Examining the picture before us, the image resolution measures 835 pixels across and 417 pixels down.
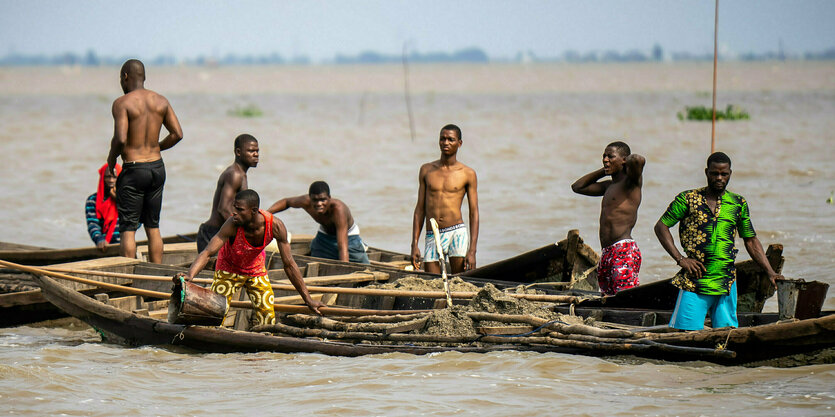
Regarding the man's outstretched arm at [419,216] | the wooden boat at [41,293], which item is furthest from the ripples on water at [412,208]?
the man's outstretched arm at [419,216]

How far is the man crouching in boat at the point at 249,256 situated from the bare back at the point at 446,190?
1509 millimetres

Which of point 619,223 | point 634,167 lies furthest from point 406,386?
point 634,167

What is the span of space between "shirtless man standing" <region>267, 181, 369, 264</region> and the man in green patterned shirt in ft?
9.82

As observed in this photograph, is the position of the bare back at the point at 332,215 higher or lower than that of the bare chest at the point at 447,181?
lower

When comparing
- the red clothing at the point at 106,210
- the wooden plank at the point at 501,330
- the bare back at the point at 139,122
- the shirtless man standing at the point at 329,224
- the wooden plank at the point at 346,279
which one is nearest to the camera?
the wooden plank at the point at 501,330

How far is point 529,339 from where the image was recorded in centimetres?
570

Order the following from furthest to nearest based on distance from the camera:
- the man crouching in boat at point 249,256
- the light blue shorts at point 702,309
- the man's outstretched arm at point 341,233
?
the man's outstretched arm at point 341,233
the man crouching in boat at point 249,256
the light blue shorts at point 702,309

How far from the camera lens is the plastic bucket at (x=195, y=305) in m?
5.91

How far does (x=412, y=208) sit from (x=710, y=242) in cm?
901

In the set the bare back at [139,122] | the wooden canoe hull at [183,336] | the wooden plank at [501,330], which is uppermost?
the bare back at [139,122]

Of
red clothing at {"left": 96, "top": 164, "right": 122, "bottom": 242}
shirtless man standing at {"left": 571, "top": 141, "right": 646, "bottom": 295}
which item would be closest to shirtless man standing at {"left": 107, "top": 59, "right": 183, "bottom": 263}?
red clothing at {"left": 96, "top": 164, "right": 122, "bottom": 242}

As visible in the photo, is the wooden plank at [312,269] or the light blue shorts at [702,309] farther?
the wooden plank at [312,269]

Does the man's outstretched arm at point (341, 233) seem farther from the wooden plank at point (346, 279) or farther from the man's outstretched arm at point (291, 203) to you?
the wooden plank at point (346, 279)

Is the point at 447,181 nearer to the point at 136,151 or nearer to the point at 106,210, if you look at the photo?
the point at 136,151
